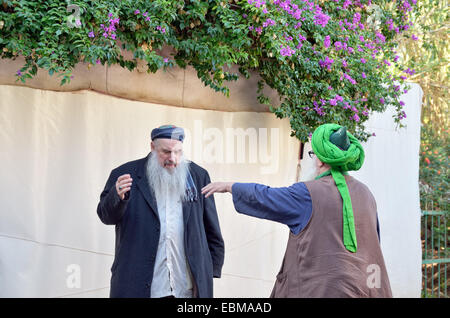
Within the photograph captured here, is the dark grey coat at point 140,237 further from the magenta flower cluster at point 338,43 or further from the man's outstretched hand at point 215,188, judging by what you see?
the magenta flower cluster at point 338,43

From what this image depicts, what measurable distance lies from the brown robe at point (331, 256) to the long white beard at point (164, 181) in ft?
2.99

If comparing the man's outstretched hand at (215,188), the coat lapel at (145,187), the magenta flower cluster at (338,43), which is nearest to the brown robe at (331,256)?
the man's outstretched hand at (215,188)

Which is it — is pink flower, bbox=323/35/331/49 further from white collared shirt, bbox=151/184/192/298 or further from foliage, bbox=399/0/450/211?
foliage, bbox=399/0/450/211

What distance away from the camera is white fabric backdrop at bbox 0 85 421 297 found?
14.8 feet

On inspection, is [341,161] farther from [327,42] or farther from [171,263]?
[327,42]

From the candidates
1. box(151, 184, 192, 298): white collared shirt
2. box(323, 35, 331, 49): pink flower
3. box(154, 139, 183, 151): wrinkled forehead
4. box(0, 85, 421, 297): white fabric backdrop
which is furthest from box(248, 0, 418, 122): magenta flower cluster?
box(151, 184, 192, 298): white collared shirt

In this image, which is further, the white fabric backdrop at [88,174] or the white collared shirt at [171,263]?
the white fabric backdrop at [88,174]

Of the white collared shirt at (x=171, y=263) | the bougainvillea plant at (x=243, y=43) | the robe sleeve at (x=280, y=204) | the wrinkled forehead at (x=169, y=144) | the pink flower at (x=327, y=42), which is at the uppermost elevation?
the pink flower at (x=327, y=42)

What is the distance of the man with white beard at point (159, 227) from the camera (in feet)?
11.7

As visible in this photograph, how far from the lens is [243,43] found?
4887 millimetres

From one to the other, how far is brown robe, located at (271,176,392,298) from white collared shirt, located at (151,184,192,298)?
2.26 feet

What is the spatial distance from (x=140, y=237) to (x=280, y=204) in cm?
98

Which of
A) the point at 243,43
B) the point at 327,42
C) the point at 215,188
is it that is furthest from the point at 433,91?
the point at 215,188
